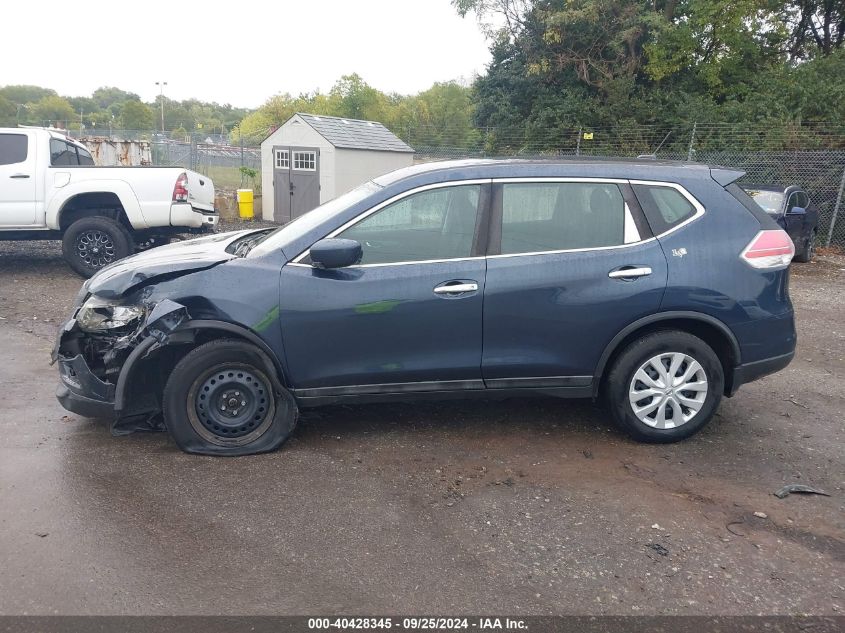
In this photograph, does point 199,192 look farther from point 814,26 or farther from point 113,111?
point 113,111

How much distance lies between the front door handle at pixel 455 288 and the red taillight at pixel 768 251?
1.72 metres

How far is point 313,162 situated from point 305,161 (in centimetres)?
29

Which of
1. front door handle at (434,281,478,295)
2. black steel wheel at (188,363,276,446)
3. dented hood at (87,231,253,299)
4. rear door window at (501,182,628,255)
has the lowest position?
black steel wheel at (188,363,276,446)

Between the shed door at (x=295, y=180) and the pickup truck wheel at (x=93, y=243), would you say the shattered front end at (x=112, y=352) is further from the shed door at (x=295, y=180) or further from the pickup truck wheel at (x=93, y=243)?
the shed door at (x=295, y=180)

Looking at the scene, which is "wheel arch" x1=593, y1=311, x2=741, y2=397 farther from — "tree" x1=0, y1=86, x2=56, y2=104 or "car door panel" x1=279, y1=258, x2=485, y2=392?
"tree" x1=0, y1=86, x2=56, y2=104

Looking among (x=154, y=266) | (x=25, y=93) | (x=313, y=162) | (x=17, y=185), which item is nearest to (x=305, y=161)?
(x=313, y=162)

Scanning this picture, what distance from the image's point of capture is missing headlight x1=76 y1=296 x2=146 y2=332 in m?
4.05

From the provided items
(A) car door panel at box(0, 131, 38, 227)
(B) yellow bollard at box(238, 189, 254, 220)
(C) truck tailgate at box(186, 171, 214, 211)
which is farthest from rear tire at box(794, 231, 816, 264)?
(A) car door panel at box(0, 131, 38, 227)

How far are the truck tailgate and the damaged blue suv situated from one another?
5625mm

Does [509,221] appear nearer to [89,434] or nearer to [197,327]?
[197,327]

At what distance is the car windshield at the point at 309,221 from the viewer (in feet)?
13.7

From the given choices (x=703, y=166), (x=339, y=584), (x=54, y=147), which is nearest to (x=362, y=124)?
(x=54, y=147)

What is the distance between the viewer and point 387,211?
4.09 meters

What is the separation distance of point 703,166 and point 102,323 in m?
3.99
